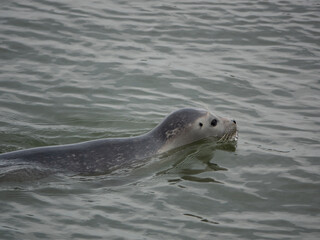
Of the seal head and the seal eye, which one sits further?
the seal eye

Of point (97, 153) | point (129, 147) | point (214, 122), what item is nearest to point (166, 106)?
point (214, 122)

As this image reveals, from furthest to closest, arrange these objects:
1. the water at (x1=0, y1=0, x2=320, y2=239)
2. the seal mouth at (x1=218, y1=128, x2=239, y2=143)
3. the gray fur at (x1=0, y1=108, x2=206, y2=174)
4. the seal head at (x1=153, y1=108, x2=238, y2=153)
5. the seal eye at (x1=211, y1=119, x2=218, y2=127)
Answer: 1. the seal mouth at (x1=218, y1=128, x2=239, y2=143)
2. the seal eye at (x1=211, y1=119, x2=218, y2=127)
3. the seal head at (x1=153, y1=108, x2=238, y2=153)
4. the gray fur at (x1=0, y1=108, x2=206, y2=174)
5. the water at (x1=0, y1=0, x2=320, y2=239)

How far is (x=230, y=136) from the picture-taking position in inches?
398

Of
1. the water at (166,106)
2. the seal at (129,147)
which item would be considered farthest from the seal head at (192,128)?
the water at (166,106)

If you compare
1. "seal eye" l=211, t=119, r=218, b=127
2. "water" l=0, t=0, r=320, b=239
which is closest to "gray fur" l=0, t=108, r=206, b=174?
"water" l=0, t=0, r=320, b=239

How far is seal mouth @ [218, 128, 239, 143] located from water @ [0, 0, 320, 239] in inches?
7.4

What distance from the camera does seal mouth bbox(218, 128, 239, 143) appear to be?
33.0 feet

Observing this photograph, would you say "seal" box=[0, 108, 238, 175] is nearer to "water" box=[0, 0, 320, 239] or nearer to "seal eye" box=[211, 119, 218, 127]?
"seal eye" box=[211, 119, 218, 127]

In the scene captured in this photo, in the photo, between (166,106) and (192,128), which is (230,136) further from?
(166,106)

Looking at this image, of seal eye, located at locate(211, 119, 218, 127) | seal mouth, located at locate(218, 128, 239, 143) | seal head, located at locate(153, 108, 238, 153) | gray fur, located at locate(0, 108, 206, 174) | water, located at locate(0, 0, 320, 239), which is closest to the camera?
water, located at locate(0, 0, 320, 239)

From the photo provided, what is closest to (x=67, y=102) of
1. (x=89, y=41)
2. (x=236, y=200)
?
(x=89, y=41)

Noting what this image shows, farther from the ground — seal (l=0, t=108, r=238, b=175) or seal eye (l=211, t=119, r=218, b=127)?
seal eye (l=211, t=119, r=218, b=127)

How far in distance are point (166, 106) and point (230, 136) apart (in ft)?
5.55

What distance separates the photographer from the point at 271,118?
1098 centimetres
